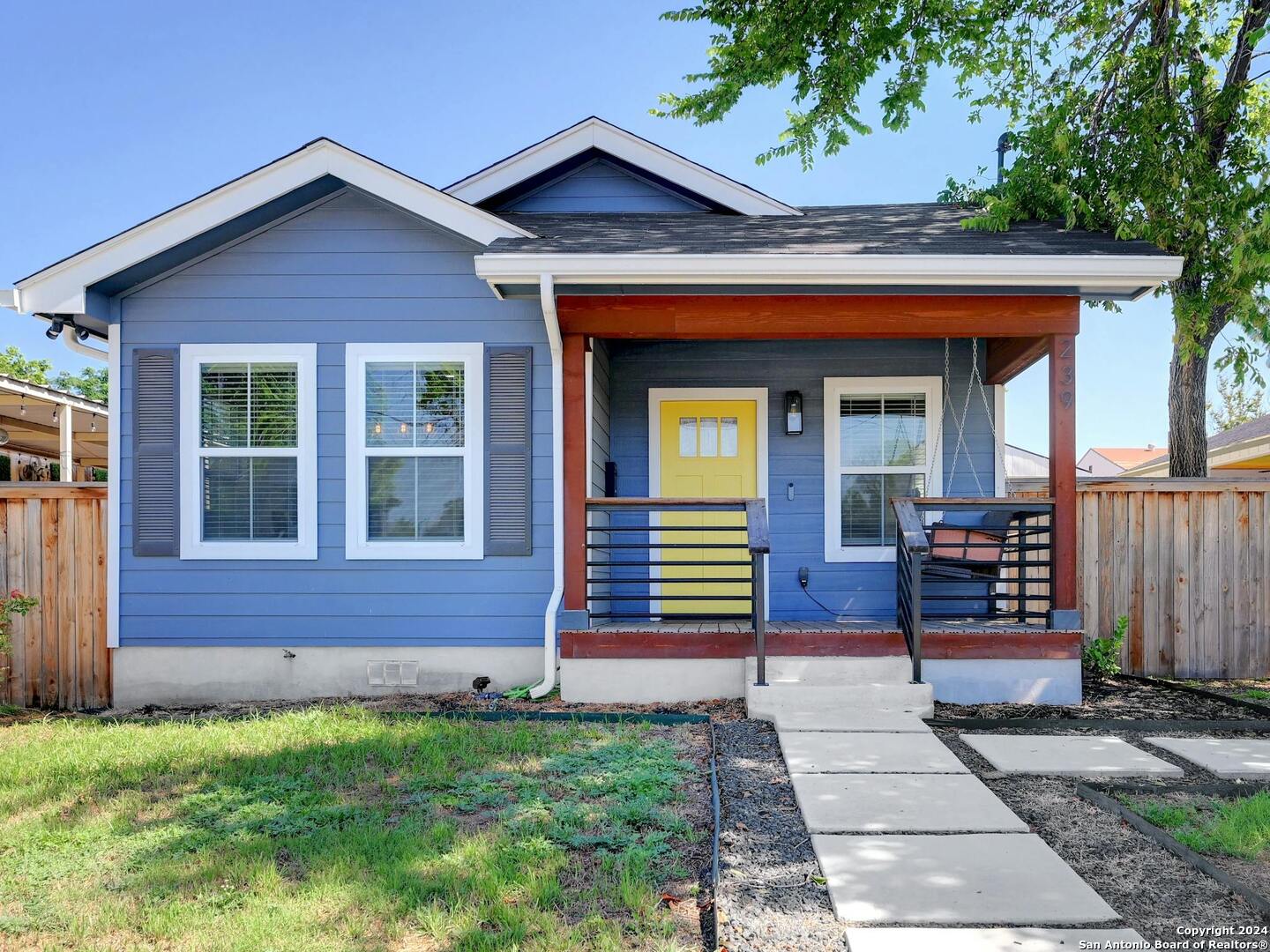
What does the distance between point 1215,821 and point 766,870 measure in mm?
1720

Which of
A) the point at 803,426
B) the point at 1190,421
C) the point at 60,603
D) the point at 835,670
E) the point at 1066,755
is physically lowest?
the point at 1066,755

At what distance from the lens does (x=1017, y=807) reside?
127 inches

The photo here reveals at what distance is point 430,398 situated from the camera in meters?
5.52

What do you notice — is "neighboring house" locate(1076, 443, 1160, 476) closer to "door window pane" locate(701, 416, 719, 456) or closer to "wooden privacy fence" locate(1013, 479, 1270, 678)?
"wooden privacy fence" locate(1013, 479, 1270, 678)

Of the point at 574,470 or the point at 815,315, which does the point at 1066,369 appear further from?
the point at 574,470

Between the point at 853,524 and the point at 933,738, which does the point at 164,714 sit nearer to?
the point at 933,738

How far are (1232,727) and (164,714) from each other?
6134 mm

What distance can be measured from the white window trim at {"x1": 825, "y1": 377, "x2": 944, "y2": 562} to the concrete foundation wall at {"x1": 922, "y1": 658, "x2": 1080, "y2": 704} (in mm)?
1473

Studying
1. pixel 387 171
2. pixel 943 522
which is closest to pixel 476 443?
pixel 387 171

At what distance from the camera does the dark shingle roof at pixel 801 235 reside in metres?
4.95

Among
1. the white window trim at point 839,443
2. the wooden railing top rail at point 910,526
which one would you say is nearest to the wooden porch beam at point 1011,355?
the white window trim at point 839,443

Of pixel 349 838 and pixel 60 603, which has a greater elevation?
pixel 60 603

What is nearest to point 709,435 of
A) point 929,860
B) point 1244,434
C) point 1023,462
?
point 929,860

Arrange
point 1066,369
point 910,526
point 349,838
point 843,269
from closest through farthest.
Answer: point 349,838
point 843,269
point 910,526
point 1066,369
